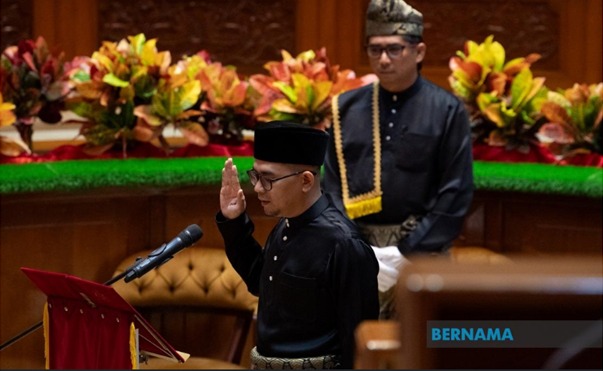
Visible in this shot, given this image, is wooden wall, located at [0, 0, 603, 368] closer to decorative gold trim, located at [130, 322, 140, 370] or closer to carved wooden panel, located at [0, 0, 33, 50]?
carved wooden panel, located at [0, 0, 33, 50]

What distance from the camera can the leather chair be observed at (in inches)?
209

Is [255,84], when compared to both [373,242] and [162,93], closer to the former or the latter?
[162,93]

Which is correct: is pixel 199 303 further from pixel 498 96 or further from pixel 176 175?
pixel 498 96

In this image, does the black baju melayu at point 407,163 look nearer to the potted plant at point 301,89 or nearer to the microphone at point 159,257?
the potted plant at point 301,89

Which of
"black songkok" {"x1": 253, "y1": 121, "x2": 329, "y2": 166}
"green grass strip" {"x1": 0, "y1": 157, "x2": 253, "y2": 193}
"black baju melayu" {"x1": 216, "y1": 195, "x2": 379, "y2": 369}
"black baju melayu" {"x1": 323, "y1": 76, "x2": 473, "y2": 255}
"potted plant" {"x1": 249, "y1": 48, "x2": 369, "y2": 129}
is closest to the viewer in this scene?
"black baju melayu" {"x1": 216, "y1": 195, "x2": 379, "y2": 369}

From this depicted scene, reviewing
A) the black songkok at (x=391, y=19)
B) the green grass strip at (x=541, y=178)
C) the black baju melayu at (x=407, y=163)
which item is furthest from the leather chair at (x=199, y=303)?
the black songkok at (x=391, y=19)

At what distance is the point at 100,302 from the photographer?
3.23 m

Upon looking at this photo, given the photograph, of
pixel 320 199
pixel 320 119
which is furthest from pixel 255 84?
pixel 320 199

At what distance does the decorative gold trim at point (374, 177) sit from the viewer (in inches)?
183

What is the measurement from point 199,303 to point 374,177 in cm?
115

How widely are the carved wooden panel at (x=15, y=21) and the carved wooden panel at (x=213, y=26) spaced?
0.42 m

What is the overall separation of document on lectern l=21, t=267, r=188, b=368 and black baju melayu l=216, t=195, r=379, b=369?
0.29 metres

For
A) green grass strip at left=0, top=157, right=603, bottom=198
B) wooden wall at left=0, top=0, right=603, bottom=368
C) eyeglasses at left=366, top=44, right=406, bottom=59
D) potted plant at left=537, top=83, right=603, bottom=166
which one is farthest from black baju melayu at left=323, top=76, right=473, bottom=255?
wooden wall at left=0, top=0, right=603, bottom=368

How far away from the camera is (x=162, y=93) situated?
17.5ft
